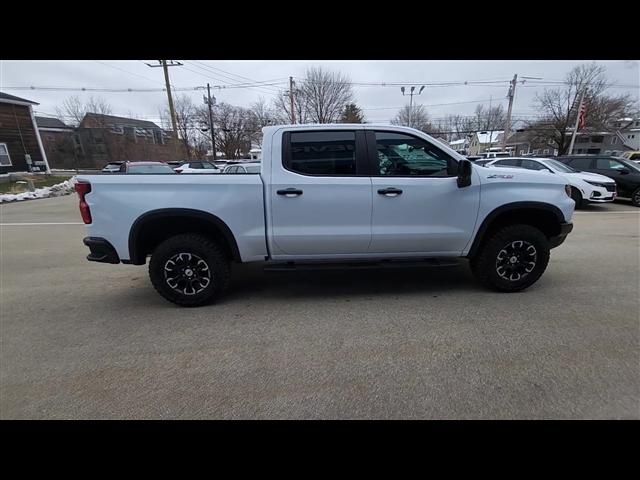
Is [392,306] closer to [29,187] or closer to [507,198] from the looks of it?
[507,198]

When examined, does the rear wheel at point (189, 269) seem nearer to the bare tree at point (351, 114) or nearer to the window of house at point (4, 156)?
the window of house at point (4, 156)

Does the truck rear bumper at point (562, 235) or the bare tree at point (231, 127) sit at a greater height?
the bare tree at point (231, 127)

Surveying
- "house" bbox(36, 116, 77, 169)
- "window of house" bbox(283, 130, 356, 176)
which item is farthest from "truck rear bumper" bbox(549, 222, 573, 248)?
"house" bbox(36, 116, 77, 169)

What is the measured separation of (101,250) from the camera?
3256 millimetres

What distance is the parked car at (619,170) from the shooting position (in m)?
9.84

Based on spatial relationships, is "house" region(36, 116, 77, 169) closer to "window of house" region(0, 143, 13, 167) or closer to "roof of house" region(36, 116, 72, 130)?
"roof of house" region(36, 116, 72, 130)

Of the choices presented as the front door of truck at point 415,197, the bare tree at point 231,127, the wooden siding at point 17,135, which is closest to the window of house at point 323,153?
the front door of truck at point 415,197

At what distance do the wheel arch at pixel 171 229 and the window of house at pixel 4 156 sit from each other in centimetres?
2907

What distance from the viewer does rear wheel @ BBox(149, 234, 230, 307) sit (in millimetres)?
3289

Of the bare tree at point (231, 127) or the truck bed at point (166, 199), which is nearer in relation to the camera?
the truck bed at point (166, 199)

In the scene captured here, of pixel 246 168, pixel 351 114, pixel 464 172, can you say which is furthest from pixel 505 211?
pixel 351 114

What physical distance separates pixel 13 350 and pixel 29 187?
1721 cm

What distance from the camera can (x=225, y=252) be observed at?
11.4 ft
